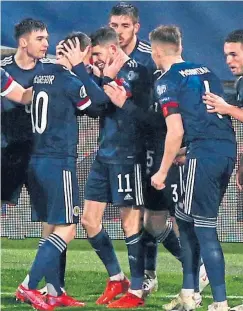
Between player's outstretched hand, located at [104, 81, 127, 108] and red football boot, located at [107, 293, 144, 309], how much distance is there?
4.18ft

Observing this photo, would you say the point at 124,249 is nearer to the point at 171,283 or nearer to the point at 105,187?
the point at 171,283

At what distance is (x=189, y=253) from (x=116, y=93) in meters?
1.19

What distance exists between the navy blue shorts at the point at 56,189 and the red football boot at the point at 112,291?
0.62 meters

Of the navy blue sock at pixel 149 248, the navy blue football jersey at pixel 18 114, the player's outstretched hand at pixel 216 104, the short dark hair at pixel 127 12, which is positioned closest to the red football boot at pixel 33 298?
the navy blue sock at pixel 149 248

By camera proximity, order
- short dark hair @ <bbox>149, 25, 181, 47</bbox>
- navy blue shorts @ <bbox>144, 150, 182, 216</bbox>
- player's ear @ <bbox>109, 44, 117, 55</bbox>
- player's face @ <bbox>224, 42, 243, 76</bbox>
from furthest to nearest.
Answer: navy blue shorts @ <bbox>144, 150, 182, 216</bbox>, player's ear @ <bbox>109, 44, 117, 55</bbox>, player's face @ <bbox>224, 42, 243, 76</bbox>, short dark hair @ <bbox>149, 25, 181, 47</bbox>

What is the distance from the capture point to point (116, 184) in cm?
735

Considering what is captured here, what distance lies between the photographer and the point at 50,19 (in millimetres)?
10039

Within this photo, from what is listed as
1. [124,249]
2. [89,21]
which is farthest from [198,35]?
[124,249]

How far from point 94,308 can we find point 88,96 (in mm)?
1385

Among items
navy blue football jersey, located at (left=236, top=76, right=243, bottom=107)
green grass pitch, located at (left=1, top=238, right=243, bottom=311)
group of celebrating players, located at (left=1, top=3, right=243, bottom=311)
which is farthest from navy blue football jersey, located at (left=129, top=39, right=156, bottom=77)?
green grass pitch, located at (left=1, top=238, right=243, bottom=311)

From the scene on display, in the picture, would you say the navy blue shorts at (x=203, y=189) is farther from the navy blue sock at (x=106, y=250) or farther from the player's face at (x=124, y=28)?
the player's face at (x=124, y=28)

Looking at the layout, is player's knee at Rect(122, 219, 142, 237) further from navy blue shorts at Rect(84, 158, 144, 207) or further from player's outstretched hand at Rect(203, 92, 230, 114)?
player's outstretched hand at Rect(203, 92, 230, 114)

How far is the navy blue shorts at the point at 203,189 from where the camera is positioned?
21.4ft

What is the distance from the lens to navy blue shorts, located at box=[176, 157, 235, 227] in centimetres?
651
